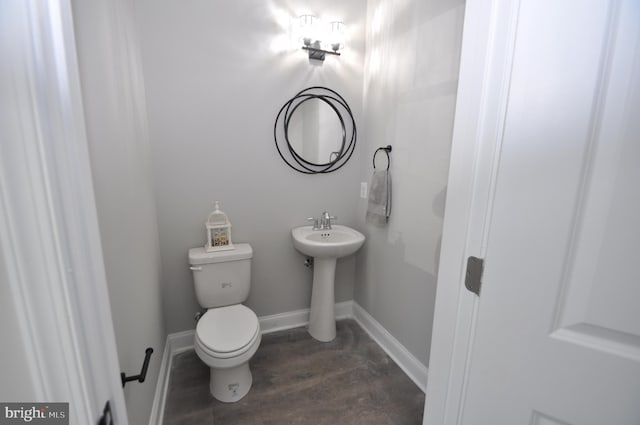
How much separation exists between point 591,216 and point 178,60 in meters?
2.08

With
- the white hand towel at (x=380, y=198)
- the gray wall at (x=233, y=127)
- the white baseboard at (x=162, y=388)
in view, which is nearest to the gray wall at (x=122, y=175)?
the white baseboard at (x=162, y=388)

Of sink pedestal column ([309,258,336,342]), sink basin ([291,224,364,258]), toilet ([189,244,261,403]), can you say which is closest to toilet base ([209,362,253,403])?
toilet ([189,244,261,403])

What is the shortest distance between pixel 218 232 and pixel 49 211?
156 centimetres

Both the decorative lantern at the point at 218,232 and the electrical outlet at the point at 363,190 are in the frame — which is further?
the electrical outlet at the point at 363,190

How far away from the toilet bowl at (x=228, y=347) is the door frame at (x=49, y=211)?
108cm

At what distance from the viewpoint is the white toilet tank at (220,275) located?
71.4 inches

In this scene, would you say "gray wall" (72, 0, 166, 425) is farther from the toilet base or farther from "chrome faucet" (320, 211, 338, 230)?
"chrome faucet" (320, 211, 338, 230)

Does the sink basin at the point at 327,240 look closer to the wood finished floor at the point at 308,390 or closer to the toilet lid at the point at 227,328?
the toilet lid at the point at 227,328

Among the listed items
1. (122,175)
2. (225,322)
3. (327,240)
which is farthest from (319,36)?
(225,322)

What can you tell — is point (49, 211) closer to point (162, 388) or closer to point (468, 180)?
point (468, 180)

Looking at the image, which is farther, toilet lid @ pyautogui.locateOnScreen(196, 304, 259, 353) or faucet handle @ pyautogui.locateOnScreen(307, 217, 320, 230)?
faucet handle @ pyautogui.locateOnScreen(307, 217, 320, 230)

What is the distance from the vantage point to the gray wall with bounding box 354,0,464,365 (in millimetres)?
1506

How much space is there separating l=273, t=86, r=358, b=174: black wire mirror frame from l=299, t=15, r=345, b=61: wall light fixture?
24cm

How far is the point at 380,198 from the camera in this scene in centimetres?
200
